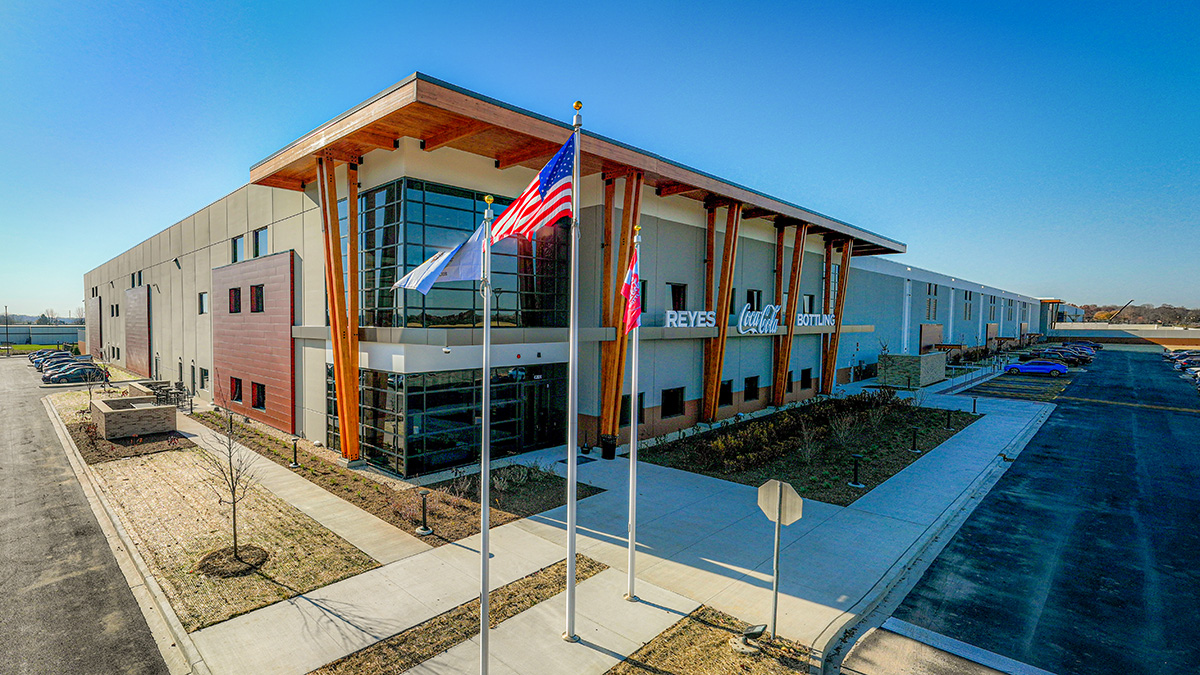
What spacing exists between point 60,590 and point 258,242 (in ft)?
64.1

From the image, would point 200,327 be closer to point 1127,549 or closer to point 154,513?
point 154,513

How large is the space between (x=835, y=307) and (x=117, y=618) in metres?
37.9

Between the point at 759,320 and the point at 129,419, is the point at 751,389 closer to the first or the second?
the point at 759,320

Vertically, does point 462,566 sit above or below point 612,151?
below

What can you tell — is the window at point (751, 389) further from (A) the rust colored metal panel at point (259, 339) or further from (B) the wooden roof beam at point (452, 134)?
(A) the rust colored metal panel at point (259, 339)

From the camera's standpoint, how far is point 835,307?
1451 inches

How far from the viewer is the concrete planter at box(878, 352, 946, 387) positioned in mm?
40250

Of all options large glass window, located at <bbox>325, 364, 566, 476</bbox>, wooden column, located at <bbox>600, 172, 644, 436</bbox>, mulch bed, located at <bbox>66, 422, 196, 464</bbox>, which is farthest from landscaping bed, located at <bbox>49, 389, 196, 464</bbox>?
→ wooden column, located at <bbox>600, 172, 644, 436</bbox>

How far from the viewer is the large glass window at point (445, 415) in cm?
1747

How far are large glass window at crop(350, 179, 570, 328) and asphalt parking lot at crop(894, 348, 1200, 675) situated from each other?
1487cm

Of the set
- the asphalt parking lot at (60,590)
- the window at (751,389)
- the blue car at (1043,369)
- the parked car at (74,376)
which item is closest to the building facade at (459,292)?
the window at (751,389)

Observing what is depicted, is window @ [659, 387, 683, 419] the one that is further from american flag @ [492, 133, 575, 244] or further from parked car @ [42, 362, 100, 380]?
parked car @ [42, 362, 100, 380]

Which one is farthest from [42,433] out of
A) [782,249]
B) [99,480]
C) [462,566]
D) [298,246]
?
[782,249]

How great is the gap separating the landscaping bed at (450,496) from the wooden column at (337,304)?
183 centimetres
